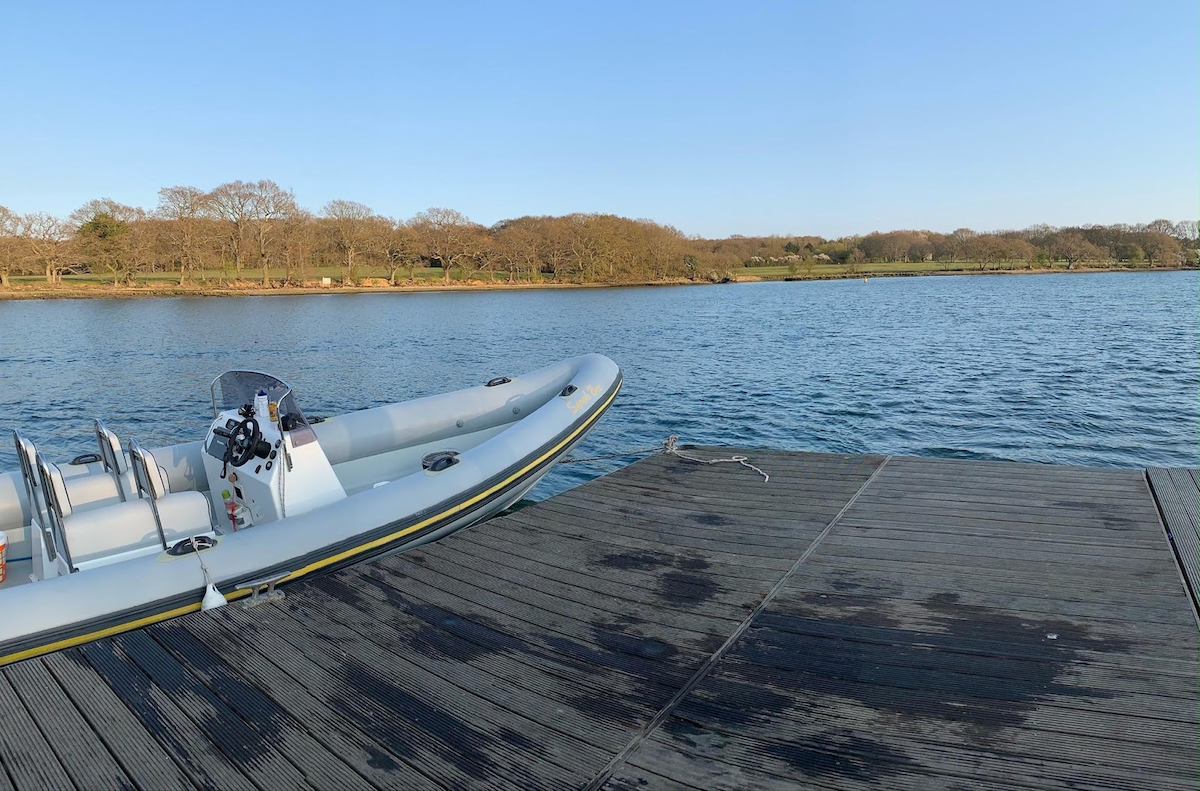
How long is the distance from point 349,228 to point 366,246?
7.26ft

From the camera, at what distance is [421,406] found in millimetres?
7934

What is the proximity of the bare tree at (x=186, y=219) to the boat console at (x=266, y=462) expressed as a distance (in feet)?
193

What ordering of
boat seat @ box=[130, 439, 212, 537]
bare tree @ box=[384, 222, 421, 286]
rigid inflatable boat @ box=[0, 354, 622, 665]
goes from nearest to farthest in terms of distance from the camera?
rigid inflatable boat @ box=[0, 354, 622, 665] < boat seat @ box=[130, 439, 212, 537] < bare tree @ box=[384, 222, 421, 286]

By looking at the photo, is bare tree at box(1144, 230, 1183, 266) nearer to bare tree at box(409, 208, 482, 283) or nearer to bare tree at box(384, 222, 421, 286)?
bare tree at box(409, 208, 482, 283)

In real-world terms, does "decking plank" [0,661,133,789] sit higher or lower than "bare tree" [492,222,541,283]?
lower

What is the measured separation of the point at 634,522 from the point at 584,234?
76.4 m

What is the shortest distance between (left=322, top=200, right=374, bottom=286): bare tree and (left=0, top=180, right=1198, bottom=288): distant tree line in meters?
0.13

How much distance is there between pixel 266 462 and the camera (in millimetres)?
5270

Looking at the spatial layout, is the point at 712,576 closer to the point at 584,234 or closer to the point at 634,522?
the point at 634,522

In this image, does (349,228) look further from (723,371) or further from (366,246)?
(723,371)

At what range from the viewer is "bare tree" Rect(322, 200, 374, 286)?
6400 centimetres

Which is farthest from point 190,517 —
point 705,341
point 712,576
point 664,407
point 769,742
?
point 705,341

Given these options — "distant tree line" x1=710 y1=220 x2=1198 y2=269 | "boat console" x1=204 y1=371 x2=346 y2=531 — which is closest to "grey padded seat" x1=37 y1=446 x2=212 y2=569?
"boat console" x1=204 y1=371 x2=346 y2=531

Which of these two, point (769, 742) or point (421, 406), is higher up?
point (421, 406)
